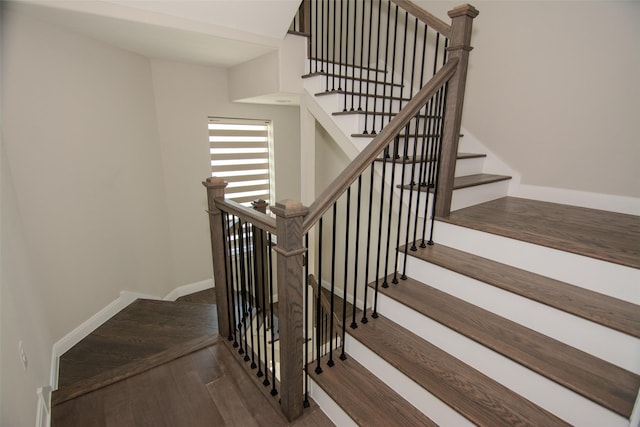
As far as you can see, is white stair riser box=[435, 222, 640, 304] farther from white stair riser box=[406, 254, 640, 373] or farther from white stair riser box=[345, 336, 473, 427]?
white stair riser box=[345, 336, 473, 427]

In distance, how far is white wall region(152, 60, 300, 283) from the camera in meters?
3.75

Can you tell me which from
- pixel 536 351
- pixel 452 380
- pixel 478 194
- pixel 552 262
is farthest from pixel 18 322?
pixel 478 194

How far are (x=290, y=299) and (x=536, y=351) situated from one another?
1.08 meters

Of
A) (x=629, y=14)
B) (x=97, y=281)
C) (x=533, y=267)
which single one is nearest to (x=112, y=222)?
(x=97, y=281)

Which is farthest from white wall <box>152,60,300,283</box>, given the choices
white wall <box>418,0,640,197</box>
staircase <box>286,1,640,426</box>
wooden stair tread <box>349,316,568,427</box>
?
wooden stair tread <box>349,316,568,427</box>

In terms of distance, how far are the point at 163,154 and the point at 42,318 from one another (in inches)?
86.5

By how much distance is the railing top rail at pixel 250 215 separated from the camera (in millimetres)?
1470

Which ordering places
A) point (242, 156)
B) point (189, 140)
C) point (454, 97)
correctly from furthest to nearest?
point (242, 156) → point (189, 140) → point (454, 97)

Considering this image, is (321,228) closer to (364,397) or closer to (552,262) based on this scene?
(364,397)

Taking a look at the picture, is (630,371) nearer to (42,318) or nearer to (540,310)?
(540,310)

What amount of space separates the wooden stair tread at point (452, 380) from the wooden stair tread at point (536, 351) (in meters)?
0.16

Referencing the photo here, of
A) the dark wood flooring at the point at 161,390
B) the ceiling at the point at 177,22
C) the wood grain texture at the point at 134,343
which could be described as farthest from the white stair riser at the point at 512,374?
the ceiling at the point at 177,22

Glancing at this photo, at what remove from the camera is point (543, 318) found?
145cm

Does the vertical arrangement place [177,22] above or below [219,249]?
above
